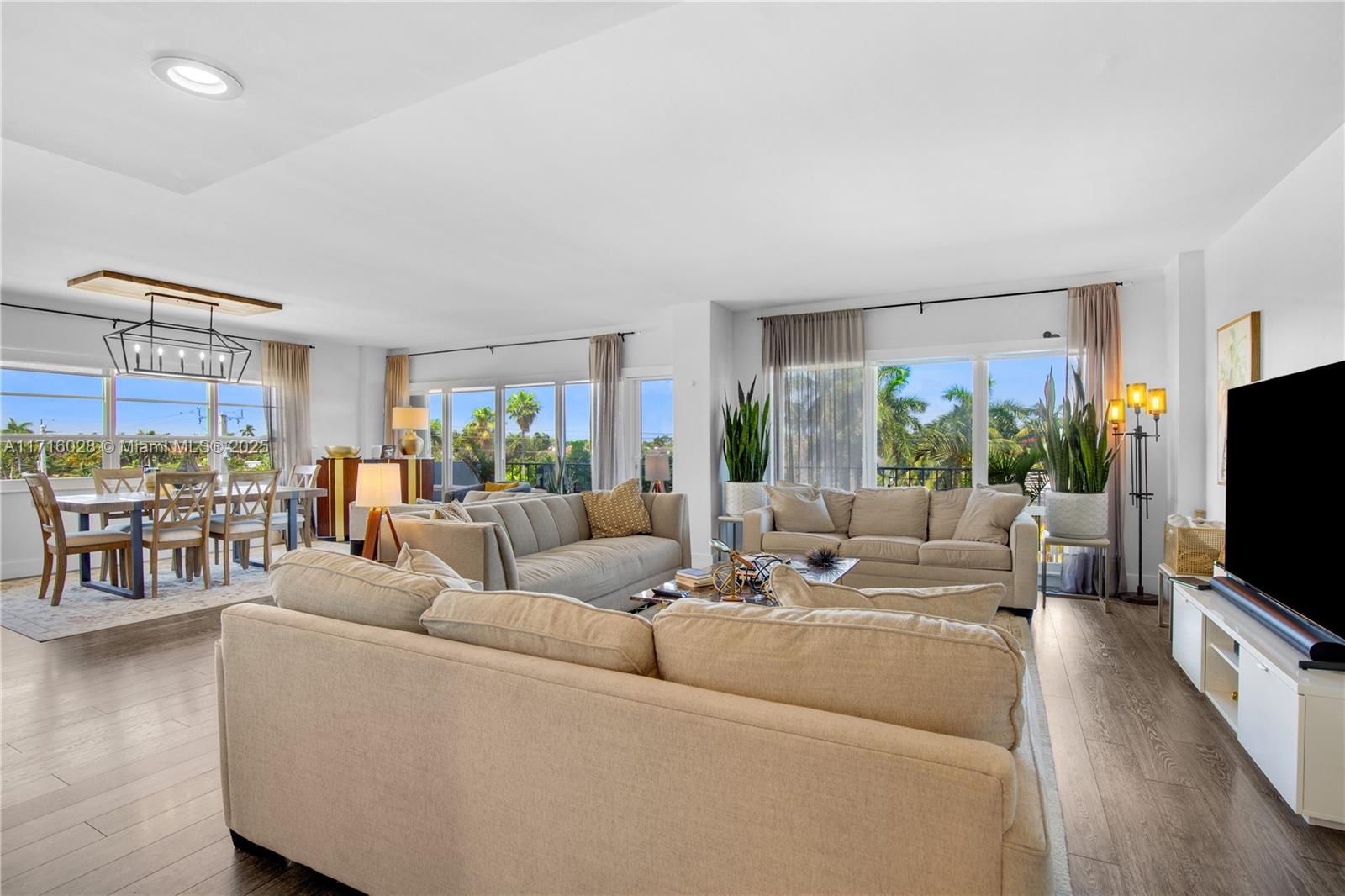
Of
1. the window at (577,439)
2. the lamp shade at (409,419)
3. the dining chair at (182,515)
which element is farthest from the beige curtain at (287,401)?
the window at (577,439)

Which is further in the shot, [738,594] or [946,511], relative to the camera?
[946,511]

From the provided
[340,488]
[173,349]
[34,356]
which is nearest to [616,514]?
[340,488]

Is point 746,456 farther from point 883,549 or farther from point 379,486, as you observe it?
point 379,486

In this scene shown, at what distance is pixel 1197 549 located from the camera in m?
3.53

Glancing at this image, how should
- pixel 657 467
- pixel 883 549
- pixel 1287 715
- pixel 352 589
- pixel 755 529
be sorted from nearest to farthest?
1. pixel 352 589
2. pixel 1287 715
3. pixel 883 549
4. pixel 755 529
5. pixel 657 467

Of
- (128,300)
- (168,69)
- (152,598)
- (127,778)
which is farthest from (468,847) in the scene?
(128,300)

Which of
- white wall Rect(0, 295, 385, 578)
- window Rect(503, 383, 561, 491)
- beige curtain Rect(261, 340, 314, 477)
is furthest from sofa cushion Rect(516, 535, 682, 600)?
beige curtain Rect(261, 340, 314, 477)

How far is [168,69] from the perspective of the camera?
1676 mm

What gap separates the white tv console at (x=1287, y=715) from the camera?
1.99 metres

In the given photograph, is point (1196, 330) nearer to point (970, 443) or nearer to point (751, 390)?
point (970, 443)

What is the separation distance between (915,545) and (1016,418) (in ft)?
5.92

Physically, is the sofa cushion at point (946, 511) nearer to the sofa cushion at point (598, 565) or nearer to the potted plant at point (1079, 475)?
the potted plant at point (1079, 475)

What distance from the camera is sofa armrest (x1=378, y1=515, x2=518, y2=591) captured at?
3406mm

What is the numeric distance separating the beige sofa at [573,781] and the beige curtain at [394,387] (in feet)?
25.0
